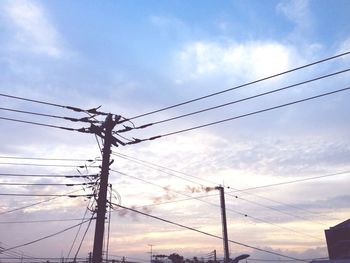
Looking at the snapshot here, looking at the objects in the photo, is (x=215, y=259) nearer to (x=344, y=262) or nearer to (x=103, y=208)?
(x=344, y=262)

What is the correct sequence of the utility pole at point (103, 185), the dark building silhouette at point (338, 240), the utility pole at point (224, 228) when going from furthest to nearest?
1. the dark building silhouette at point (338, 240)
2. the utility pole at point (224, 228)
3. the utility pole at point (103, 185)

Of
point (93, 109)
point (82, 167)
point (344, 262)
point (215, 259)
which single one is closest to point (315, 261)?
point (344, 262)

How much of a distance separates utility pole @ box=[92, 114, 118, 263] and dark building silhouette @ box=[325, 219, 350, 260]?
37.8 m

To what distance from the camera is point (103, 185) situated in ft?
58.6

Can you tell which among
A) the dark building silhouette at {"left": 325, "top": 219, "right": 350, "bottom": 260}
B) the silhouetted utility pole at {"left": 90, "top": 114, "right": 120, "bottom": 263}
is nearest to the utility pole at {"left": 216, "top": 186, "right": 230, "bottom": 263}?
the dark building silhouette at {"left": 325, "top": 219, "right": 350, "bottom": 260}

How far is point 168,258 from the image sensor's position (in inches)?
2933

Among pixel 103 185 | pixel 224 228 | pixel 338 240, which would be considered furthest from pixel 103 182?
pixel 338 240

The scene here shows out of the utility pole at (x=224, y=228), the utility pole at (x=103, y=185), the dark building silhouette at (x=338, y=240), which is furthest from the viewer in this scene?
the dark building silhouette at (x=338, y=240)

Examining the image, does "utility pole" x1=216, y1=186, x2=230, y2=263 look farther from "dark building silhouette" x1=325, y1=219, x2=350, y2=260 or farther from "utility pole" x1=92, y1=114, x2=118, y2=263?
"utility pole" x1=92, y1=114, x2=118, y2=263

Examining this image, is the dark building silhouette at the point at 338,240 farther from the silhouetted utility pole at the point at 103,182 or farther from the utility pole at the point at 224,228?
the silhouetted utility pole at the point at 103,182

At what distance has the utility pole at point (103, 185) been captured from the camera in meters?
16.4

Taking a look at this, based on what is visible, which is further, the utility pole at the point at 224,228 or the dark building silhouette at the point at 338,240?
the dark building silhouette at the point at 338,240

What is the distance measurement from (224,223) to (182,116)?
923 inches

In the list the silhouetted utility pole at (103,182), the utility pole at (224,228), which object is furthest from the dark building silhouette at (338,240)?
the silhouetted utility pole at (103,182)
